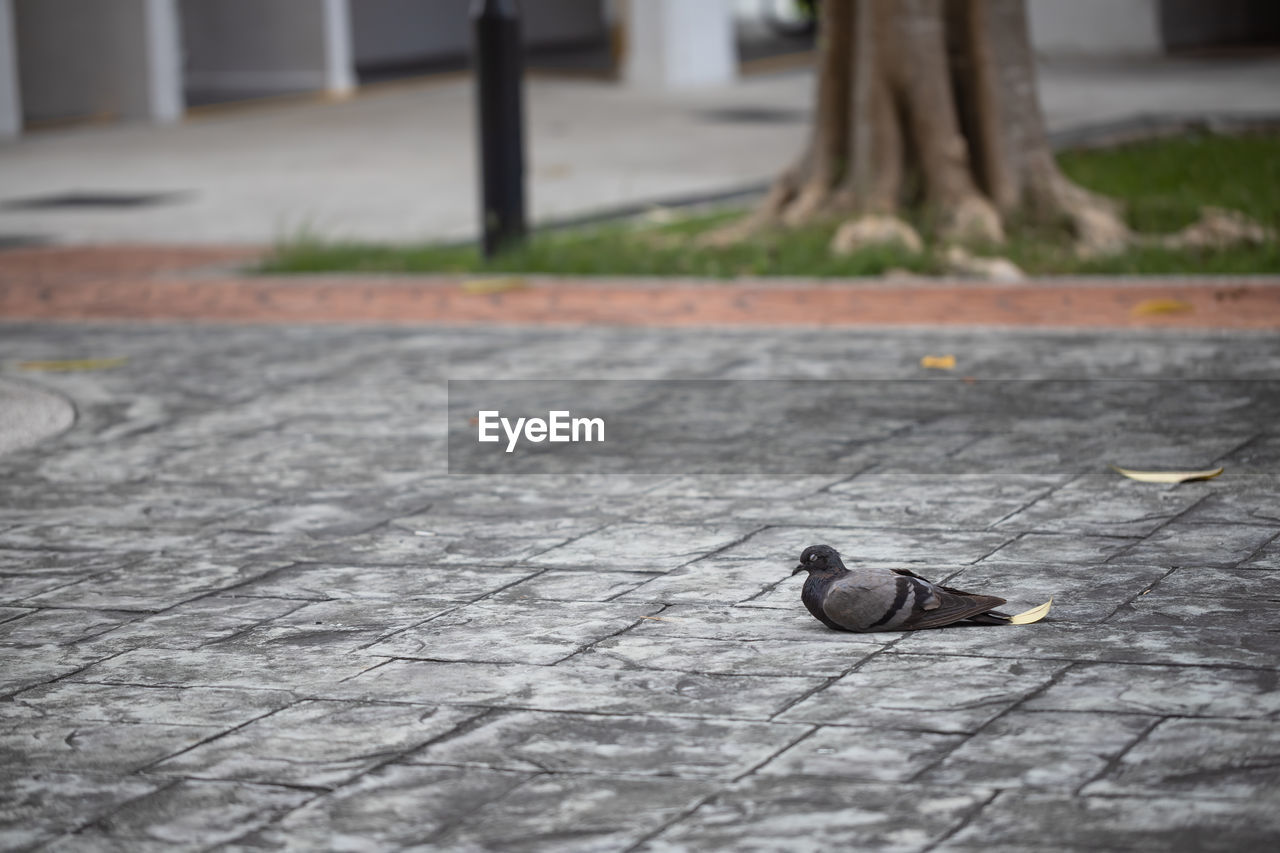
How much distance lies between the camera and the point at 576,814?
11.6 ft

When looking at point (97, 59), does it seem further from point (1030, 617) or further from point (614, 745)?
point (614, 745)

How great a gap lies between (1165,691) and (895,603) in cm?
69

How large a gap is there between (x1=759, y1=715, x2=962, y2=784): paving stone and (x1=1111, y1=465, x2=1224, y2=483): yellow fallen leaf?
2392 mm

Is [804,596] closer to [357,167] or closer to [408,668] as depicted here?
[408,668]

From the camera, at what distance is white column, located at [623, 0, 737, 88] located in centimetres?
2352

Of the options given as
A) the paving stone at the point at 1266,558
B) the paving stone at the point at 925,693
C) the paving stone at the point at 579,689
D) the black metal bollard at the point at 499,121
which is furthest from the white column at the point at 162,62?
the paving stone at the point at 925,693

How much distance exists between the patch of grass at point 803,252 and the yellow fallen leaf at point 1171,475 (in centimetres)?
406

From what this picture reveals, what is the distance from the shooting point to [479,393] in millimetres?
7820

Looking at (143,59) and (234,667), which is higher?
(143,59)

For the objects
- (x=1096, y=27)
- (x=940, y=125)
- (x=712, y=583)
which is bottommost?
(x=712, y=583)

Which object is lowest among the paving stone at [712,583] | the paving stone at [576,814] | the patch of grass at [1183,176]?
the paving stone at [712,583]

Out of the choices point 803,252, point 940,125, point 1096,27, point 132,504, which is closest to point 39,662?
point 132,504

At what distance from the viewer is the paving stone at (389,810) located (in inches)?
135

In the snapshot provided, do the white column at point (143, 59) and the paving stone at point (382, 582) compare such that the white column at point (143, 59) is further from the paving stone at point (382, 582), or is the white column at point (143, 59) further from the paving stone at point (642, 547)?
the paving stone at point (382, 582)
